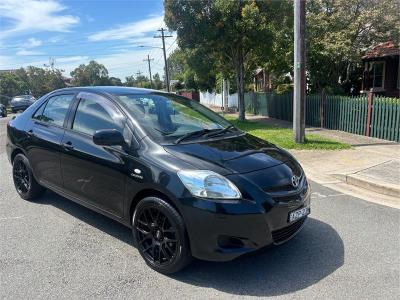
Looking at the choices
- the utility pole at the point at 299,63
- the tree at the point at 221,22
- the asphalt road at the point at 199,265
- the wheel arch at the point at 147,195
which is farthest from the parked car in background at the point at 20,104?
the wheel arch at the point at 147,195

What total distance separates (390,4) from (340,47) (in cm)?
281

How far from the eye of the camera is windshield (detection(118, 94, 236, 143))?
163 inches

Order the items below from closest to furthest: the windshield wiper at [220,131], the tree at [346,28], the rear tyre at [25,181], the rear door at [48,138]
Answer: the windshield wiper at [220,131] < the rear door at [48,138] < the rear tyre at [25,181] < the tree at [346,28]

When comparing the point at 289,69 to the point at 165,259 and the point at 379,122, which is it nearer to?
the point at 379,122

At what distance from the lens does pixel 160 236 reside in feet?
12.0

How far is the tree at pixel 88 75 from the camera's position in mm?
92625

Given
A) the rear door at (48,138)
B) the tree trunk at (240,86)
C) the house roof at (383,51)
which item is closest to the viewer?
the rear door at (48,138)

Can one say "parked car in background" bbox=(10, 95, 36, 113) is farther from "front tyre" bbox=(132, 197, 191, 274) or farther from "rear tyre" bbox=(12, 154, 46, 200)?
"front tyre" bbox=(132, 197, 191, 274)

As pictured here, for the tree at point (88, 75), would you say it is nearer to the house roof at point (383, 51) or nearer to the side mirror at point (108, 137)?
the house roof at point (383, 51)

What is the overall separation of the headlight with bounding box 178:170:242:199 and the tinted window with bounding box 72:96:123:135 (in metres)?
1.06

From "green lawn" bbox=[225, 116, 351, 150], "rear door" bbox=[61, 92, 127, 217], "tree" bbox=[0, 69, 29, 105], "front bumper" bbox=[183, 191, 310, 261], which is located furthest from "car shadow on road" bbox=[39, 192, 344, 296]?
"tree" bbox=[0, 69, 29, 105]

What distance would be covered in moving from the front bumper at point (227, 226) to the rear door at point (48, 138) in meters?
2.26

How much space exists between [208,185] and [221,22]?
1345cm

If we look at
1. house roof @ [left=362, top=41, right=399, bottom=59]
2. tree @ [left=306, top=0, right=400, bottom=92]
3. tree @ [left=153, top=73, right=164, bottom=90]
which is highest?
tree @ [left=306, top=0, right=400, bottom=92]
